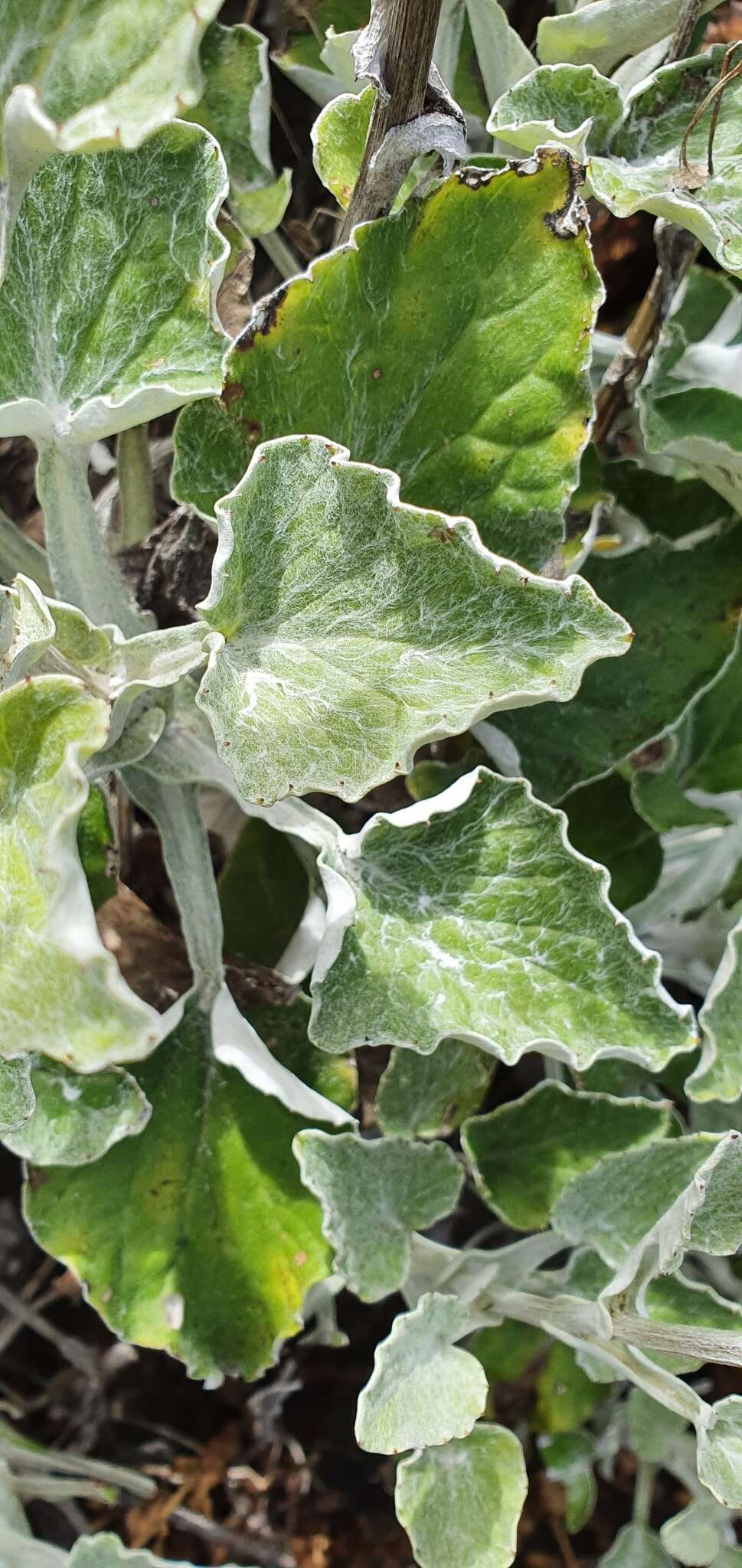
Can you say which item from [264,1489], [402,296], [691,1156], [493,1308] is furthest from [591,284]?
[264,1489]

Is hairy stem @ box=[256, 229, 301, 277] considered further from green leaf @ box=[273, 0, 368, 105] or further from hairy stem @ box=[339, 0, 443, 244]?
hairy stem @ box=[339, 0, 443, 244]

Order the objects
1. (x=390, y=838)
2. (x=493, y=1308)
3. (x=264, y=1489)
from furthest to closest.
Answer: (x=264, y=1489), (x=493, y=1308), (x=390, y=838)

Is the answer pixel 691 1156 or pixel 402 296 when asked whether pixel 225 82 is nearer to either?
pixel 402 296

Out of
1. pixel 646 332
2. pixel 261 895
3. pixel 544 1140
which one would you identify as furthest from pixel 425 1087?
pixel 646 332

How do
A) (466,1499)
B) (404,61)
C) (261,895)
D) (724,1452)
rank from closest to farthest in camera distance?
(404,61), (724,1452), (466,1499), (261,895)

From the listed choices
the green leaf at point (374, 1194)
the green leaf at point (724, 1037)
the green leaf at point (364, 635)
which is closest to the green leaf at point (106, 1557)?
Answer: the green leaf at point (374, 1194)

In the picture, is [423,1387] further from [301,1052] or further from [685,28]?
[685,28]

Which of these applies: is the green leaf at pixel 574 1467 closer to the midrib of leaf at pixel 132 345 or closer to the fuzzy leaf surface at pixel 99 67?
the midrib of leaf at pixel 132 345
